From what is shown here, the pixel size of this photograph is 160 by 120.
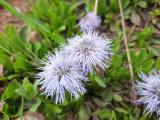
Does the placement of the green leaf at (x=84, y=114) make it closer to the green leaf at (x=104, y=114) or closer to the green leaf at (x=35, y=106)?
the green leaf at (x=104, y=114)

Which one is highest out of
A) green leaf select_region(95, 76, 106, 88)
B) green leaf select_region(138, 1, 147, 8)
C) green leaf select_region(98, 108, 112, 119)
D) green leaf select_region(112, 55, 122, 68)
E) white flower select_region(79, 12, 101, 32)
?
green leaf select_region(138, 1, 147, 8)

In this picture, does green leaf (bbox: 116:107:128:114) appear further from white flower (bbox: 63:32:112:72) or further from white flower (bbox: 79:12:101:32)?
white flower (bbox: 79:12:101:32)

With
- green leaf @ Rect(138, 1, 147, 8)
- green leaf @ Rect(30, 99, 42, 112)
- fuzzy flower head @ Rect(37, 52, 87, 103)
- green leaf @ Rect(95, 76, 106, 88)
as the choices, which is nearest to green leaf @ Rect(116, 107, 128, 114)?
green leaf @ Rect(95, 76, 106, 88)

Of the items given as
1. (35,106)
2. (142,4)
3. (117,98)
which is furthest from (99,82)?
(142,4)

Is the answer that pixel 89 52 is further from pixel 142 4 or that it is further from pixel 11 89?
pixel 142 4

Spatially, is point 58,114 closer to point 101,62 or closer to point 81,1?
point 101,62

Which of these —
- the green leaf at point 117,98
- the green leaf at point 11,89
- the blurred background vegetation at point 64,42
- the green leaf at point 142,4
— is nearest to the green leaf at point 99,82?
the blurred background vegetation at point 64,42

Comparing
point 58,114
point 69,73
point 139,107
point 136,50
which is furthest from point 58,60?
point 136,50

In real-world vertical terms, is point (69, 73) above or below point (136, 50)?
below

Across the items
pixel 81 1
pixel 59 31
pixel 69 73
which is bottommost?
pixel 69 73
